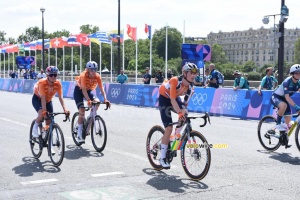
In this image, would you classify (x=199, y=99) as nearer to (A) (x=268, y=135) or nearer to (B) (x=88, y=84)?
(A) (x=268, y=135)

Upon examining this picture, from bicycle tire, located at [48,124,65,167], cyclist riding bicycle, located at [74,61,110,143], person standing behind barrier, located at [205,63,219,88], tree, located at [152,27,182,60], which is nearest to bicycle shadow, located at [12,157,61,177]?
bicycle tire, located at [48,124,65,167]

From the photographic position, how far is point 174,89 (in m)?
6.84

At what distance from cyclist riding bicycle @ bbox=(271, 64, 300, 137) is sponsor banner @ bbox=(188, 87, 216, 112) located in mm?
8332

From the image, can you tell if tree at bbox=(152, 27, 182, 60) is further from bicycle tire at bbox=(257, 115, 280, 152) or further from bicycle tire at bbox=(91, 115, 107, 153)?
bicycle tire at bbox=(91, 115, 107, 153)

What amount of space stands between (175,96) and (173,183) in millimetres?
1317

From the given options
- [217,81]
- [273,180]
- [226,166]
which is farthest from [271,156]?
[217,81]

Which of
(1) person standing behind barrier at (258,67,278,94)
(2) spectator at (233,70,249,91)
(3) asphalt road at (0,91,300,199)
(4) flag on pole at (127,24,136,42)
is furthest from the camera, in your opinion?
(4) flag on pole at (127,24,136,42)

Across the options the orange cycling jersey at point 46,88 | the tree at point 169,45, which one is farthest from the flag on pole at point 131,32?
the tree at point 169,45

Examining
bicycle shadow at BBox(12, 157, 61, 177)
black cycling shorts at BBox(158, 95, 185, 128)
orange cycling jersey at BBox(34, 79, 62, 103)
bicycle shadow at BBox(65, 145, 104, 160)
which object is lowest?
bicycle shadow at BBox(12, 157, 61, 177)

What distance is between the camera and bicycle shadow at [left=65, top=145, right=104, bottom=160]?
8.99 m

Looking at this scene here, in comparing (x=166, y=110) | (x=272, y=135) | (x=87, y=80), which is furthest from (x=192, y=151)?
(x=87, y=80)

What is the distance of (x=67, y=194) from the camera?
19.9 feet

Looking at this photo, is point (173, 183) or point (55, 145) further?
point (55, 145)

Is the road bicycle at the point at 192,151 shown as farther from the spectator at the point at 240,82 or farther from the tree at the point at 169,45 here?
the tree at the point at 169,45
